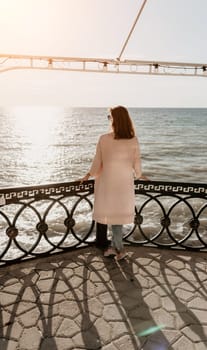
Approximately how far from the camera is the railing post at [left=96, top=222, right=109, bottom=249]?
15.6 feet

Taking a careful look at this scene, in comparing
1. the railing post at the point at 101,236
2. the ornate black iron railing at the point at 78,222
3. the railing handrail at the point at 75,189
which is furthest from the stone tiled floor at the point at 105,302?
the railing handrail at the point at 75,189

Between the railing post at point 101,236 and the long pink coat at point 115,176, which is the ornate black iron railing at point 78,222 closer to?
the railing post at point 101,236

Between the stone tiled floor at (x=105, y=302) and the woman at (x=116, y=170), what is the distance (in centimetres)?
71

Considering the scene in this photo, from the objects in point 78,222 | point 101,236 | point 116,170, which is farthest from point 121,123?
point 78,222

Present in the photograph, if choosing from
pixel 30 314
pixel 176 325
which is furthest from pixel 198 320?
pixel 30 314

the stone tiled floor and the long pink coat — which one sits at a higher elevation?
the long pink coat

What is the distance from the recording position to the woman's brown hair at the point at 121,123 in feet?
12.0

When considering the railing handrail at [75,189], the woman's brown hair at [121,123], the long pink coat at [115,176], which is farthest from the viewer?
the railing handrail at [75,189]

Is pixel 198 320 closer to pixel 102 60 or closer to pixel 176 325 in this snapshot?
pixel 176 325

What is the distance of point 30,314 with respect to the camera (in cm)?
327

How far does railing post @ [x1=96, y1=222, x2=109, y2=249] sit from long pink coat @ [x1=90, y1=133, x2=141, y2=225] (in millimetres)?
615

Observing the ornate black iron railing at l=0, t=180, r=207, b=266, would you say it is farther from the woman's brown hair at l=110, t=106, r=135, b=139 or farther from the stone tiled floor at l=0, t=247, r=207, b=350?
A: the woman's brown hair at l=110, t=106, r=135, b=139

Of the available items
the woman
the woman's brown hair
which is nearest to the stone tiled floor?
the woman

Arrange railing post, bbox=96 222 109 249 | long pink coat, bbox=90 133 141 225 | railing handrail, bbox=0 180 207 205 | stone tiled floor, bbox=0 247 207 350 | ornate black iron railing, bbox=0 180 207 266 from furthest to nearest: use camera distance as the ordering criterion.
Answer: railing post, bbox=96 222 109 249 → ornate black iron railing, bbox=0 180 207 266 → railing handrail, bbox=0 180 207 205 → long pink coat, bbox=90 133 141 225 → stone tiled floor, bbox=0 247 207 350
